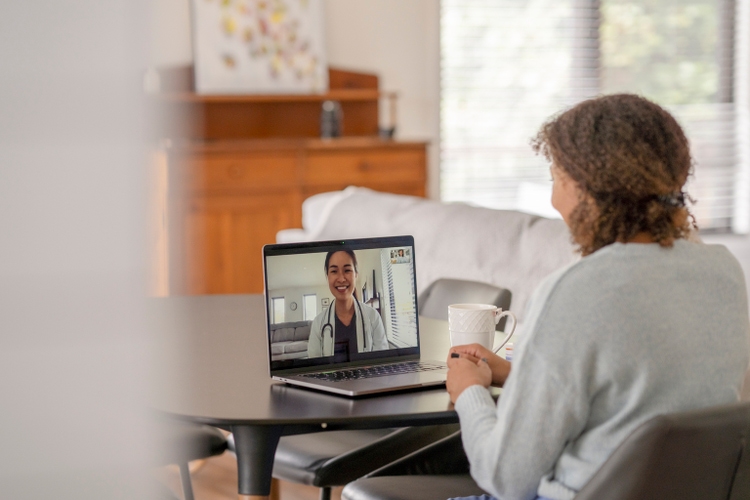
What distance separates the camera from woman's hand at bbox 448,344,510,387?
4.43 ft

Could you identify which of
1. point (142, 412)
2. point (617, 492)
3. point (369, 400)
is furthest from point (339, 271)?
point (142, 412)

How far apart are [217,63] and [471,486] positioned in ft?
11.9

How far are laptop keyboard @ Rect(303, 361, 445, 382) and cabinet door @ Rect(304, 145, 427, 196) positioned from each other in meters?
3.10

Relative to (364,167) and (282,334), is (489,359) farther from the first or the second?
(364,167)

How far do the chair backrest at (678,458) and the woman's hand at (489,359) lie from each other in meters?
0.28

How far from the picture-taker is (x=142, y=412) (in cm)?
28

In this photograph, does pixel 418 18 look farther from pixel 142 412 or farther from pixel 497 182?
pixel 142 412

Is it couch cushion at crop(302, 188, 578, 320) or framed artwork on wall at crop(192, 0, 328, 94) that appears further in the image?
framed artwork on wall at crop(192, 0, 328, 94)

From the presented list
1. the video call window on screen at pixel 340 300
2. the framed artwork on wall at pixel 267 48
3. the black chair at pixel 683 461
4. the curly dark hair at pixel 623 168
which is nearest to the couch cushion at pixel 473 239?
the video call window on screen at pixel 340 300

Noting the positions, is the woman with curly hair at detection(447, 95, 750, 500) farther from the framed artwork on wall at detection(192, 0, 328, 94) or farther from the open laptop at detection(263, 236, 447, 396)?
the framed artwork on wall at detection(192, 0, 328, 94)

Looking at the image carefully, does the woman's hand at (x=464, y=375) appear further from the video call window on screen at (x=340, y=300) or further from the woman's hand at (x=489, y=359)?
the video call window on screen at (x=340, y=300)

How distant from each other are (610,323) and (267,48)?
4109 mm

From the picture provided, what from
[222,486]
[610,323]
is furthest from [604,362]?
[222,486]

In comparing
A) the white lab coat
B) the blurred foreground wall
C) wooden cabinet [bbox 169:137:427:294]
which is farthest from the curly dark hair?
wooden cabinet [bbox 169:137:427:294]
